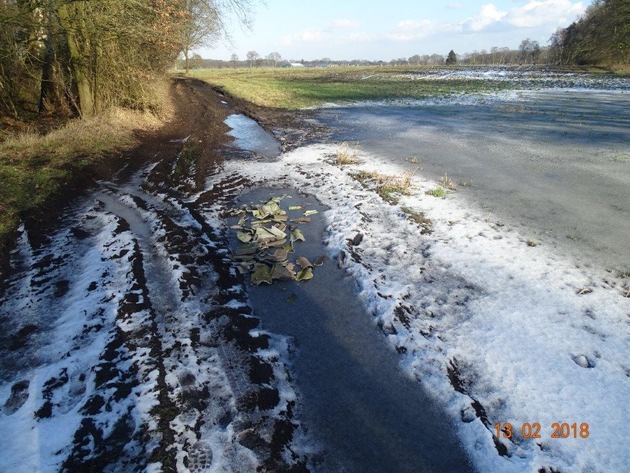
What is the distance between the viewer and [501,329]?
14.0ft

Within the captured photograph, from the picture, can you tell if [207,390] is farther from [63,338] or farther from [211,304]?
[63,338]

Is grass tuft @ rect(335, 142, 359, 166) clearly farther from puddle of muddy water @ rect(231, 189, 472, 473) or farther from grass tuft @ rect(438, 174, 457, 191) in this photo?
puddle of muddy water @ rect(231, 189, 472, 473)

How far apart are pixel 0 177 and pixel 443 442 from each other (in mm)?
10090

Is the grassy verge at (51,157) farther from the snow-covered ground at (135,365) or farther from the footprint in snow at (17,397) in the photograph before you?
the footprint in snow at (17,397)

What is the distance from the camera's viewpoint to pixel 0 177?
8141 mm

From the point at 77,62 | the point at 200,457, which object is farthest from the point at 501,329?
the point at 77,62

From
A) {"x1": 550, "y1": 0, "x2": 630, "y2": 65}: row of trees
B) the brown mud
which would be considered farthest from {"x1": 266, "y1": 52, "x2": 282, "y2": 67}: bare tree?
the brown mud

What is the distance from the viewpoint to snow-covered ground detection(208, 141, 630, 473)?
3.13 m

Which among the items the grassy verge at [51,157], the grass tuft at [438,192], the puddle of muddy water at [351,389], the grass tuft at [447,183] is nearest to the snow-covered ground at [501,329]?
the puddle of muddy water at [351,389]

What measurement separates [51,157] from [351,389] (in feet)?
34.3

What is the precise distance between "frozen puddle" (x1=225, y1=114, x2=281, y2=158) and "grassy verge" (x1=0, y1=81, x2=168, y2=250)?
3.86 m
